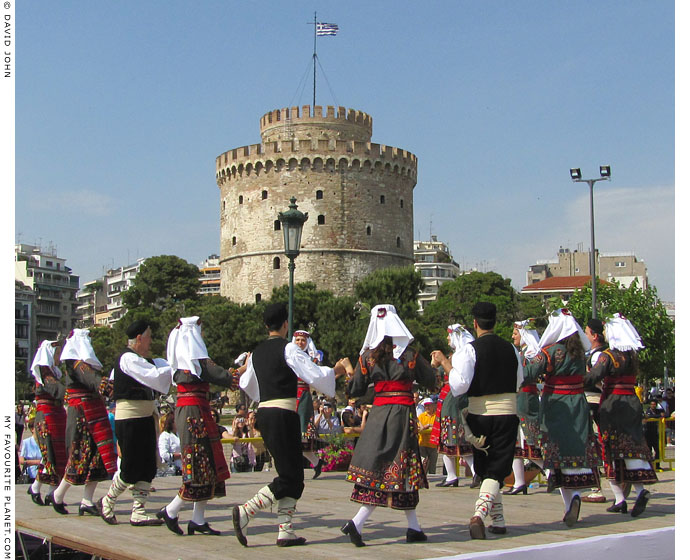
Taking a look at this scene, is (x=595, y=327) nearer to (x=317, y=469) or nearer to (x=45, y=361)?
(x=317, y=469)

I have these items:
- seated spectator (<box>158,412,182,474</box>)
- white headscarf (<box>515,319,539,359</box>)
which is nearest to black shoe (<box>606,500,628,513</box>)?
white headscarf (<box>515,319,539,359</box>)

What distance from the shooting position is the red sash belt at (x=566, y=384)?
8.17m

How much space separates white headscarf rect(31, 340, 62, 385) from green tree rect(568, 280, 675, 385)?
37.5m

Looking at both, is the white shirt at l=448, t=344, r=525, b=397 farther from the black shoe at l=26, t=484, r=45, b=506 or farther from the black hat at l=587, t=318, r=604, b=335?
the black shoe at l=26, t=484, r=45, b=506

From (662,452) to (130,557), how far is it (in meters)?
8.73

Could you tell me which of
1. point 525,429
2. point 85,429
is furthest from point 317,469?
point 85,429

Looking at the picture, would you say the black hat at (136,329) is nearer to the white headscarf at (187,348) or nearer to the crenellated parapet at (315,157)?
the white headscarf at (187,348)

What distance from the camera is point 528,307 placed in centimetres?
7212

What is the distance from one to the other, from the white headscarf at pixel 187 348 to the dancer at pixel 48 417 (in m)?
2.32

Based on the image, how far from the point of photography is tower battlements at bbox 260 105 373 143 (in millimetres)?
64062

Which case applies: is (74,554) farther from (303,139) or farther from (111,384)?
(303,139)

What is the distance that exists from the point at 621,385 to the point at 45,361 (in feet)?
20.1

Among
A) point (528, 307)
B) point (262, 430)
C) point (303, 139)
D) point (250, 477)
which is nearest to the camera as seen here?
point (262, 430)

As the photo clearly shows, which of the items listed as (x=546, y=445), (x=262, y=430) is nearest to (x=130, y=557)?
(x=262, y=430)
